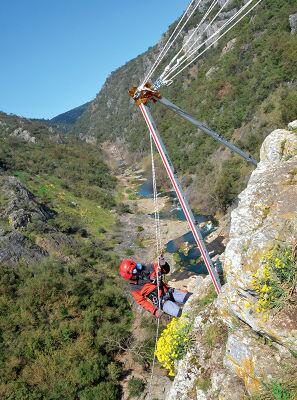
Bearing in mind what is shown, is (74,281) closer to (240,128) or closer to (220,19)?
(240,128)

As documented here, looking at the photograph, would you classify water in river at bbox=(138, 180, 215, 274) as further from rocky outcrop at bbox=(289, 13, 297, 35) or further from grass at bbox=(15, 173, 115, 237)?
rocky outcrop at bbox=(289, 13, 297, 35)

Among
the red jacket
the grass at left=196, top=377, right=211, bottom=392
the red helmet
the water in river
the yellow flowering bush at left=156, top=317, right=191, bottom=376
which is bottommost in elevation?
the water in river

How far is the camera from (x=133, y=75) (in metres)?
149

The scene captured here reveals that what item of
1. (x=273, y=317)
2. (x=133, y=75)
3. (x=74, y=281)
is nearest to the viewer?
(x=273, y=317)

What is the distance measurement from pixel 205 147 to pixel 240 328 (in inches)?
1845

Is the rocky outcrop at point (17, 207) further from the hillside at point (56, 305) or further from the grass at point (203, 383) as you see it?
the grass at point (203, 383)

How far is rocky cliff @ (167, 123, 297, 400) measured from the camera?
19.3 ft

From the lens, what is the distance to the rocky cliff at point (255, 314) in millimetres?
5887

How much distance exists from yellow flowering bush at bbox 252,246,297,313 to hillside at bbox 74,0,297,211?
28.9m

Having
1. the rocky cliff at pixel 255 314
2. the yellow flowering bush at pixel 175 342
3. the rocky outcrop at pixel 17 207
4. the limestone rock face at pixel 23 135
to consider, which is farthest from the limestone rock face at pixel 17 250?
the limestone rock face at pixel 23 135

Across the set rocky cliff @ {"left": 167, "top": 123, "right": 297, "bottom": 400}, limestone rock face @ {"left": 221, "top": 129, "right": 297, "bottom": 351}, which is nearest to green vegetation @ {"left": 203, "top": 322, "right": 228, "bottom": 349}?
rocky cliff @ {"left": 167, "top": 123, "right": 297, "bottom": 400}

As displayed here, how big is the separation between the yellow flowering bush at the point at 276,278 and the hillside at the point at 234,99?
94.7 feet

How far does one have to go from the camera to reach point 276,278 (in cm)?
596

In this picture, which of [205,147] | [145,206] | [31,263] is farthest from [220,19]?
[31,263]
